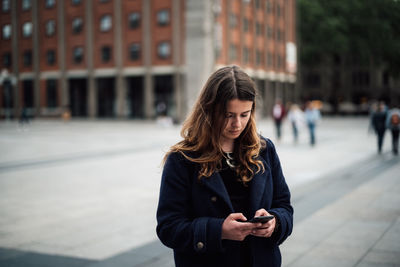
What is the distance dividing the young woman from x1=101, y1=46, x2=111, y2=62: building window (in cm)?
4384

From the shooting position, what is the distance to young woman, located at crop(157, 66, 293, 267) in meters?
1.99

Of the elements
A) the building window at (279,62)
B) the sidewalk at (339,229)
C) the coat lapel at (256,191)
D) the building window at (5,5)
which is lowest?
the sidewalk at (339,229)

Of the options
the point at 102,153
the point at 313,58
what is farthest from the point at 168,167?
the point at 313,58

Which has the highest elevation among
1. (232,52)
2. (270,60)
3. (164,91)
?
(232,52)

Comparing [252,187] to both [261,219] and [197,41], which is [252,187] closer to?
[261,219]

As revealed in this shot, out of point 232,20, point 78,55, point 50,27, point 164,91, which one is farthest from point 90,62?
point 232,20

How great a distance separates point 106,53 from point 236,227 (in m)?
44.4

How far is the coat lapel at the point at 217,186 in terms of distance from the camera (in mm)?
1991

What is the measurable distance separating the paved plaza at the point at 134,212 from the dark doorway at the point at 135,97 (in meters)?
31.7

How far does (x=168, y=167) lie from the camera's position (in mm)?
2076

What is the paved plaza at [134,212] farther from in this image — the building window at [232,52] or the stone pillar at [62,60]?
the stone pillar at [62,60]

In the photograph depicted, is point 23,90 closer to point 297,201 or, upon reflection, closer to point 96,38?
point 96,38

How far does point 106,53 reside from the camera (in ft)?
145

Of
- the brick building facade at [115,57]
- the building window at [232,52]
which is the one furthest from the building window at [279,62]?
the building window at [232,52]
